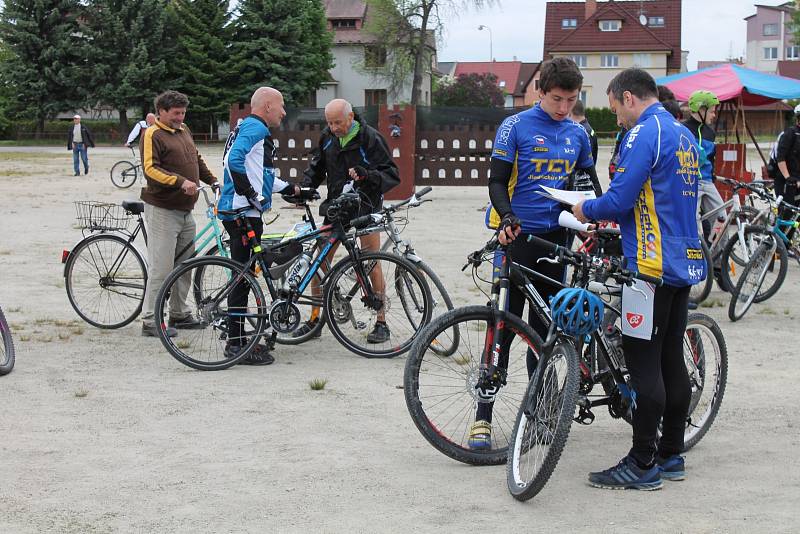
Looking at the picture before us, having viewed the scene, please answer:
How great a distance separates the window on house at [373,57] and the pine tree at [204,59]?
347 inches

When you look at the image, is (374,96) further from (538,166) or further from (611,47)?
(538,166)

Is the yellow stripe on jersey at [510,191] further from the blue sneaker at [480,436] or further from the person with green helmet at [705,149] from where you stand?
the person with green helmet at [705,149]

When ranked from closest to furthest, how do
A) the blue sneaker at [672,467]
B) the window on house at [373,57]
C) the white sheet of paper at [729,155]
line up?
the blue sneaker at [672,467] < the white sheet of paper at [729,155] < the window on house at [373,57]

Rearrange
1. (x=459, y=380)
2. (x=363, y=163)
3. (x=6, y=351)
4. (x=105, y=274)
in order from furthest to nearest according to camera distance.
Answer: (x=105, y=274)
(x=363, y=163)
(x=6, y=351)
(x=459, y=380)

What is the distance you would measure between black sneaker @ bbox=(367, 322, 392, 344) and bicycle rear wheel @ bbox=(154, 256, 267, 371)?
799mm

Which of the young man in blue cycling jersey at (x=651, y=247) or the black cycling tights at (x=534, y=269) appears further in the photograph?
the black cycling tights at (x=534, y=269)

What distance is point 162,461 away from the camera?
523cm

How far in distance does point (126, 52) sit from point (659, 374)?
198ft

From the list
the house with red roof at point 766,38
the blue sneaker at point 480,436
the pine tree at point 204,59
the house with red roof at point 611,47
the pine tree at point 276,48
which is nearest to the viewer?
the blue sneaker at point 480,436

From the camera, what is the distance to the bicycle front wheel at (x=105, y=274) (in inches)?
341

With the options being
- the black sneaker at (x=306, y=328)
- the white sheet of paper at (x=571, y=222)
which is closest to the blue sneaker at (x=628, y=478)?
the white sheet of paper at (x=571, y=222)

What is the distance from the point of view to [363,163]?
320 inches

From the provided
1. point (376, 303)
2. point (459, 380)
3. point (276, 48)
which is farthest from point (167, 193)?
point (276, 48)

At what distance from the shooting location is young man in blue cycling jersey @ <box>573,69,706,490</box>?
4582mm
